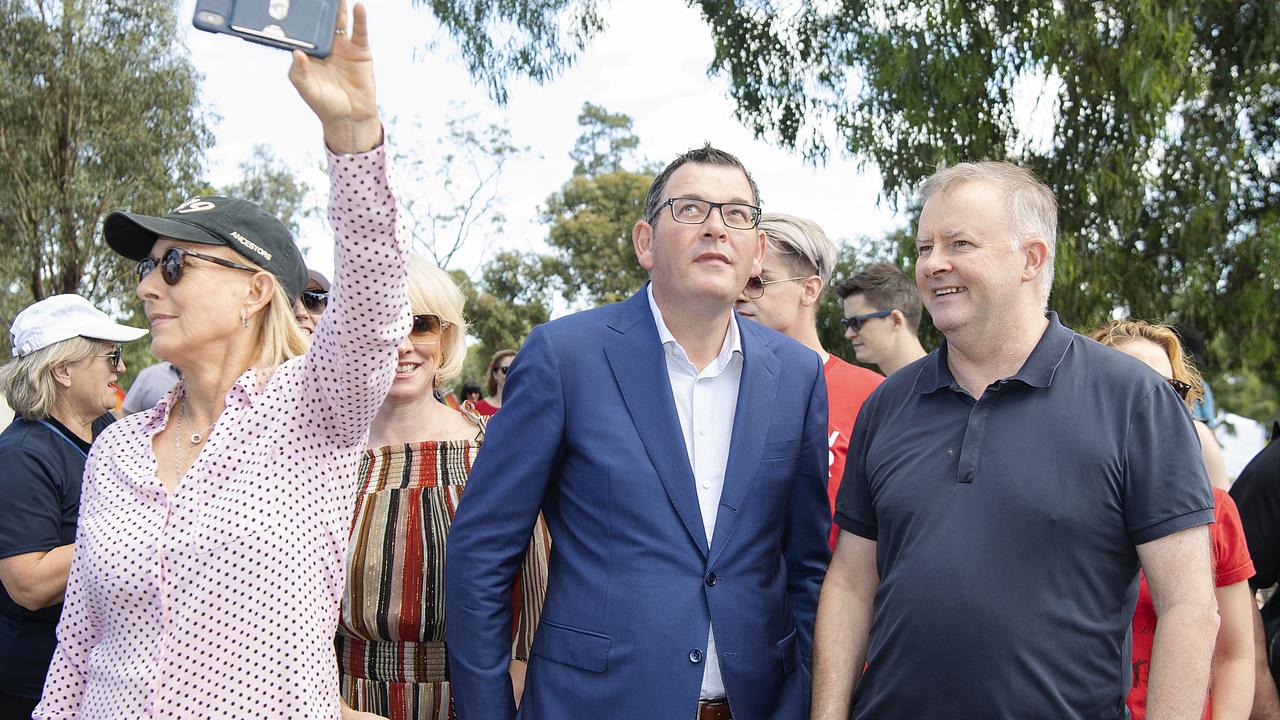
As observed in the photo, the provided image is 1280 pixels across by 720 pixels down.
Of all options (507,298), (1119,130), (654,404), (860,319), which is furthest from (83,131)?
(654,404)

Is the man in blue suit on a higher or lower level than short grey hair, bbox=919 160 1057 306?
lower

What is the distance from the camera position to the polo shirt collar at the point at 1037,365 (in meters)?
2.55

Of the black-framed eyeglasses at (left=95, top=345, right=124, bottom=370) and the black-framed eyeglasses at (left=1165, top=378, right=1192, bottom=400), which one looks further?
the black-framed eyeglasses at (left=95, top=345, right=124, bottom=370)

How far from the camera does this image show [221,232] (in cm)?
244

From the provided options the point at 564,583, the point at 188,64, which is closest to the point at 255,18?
the point at 564,583

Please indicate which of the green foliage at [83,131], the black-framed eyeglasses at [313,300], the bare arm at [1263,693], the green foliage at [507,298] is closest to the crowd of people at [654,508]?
the bare arm at [1263,693]

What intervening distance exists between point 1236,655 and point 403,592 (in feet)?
7.61

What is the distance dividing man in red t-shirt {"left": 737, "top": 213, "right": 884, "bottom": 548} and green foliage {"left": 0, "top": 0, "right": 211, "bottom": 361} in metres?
21.3

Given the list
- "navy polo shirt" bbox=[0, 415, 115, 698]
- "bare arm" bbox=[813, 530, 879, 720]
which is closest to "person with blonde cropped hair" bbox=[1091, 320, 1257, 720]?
"bare arm" bbox=[813, 530, 879, 720]

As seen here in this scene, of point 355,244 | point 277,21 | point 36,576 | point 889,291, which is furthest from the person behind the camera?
point 889,291

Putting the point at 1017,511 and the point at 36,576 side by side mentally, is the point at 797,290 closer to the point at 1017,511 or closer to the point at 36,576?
the point at 1017,511

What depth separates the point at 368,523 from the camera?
317cm

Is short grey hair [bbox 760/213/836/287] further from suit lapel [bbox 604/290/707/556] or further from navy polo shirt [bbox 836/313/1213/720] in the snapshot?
navy polo shirt [bbox 836/313/1213/720]

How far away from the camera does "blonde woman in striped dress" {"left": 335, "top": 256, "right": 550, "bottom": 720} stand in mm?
3033
